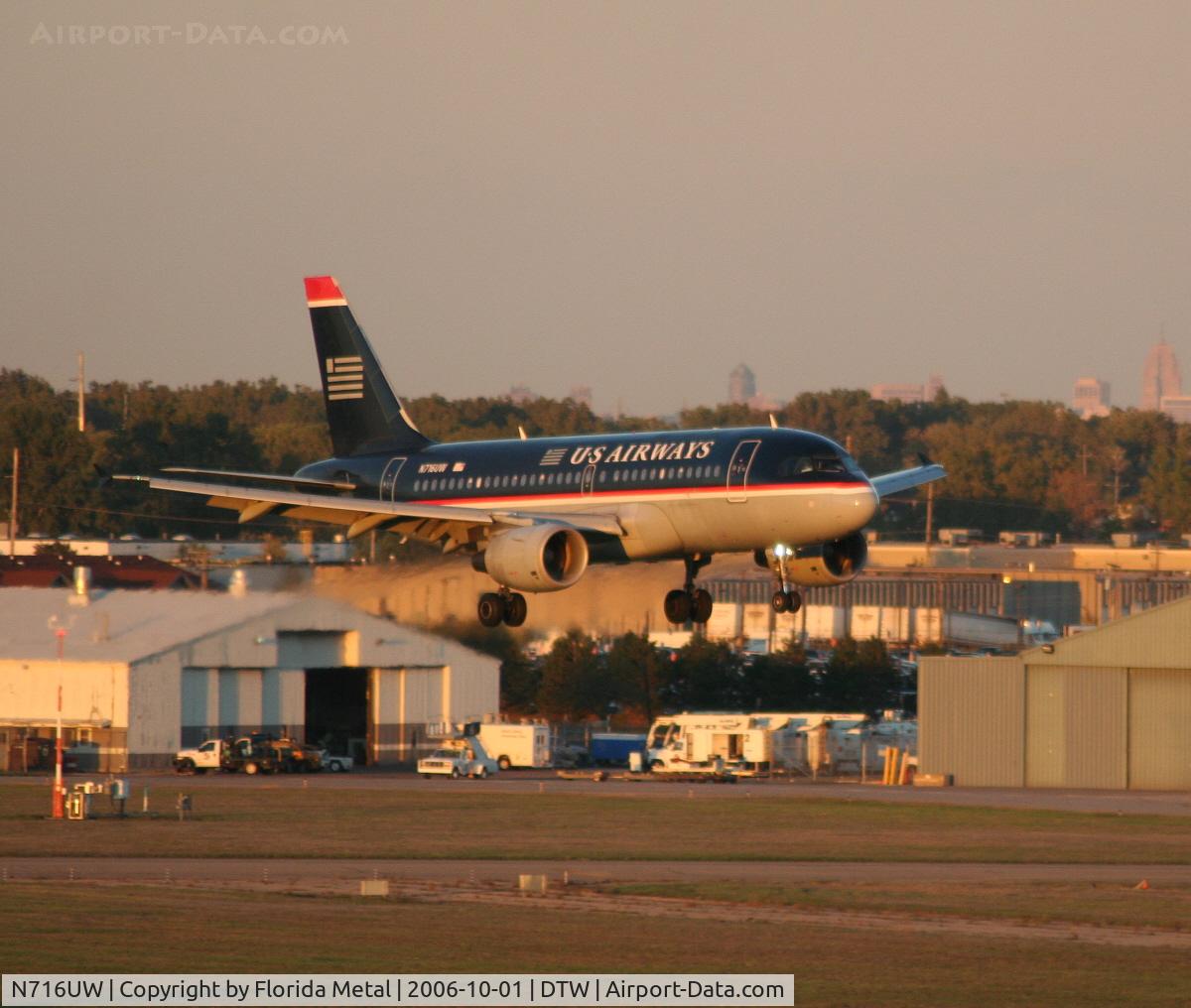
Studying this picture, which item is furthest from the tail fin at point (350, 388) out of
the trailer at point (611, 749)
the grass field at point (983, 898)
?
the trailer at point (611, 749)

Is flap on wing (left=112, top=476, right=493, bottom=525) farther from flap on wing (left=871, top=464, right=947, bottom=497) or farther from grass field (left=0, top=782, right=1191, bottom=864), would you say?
grass field (left=0, top=782, right=1191, bottom=864)

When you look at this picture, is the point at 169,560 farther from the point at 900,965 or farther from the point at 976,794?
the point at 900,965

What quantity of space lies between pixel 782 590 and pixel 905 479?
8717mm

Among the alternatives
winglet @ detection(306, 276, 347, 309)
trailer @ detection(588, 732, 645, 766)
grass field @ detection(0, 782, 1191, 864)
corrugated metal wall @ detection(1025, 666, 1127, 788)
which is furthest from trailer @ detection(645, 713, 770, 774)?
winglet @ detection(306, 276, 347, 309)

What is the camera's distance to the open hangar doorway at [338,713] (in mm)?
122312

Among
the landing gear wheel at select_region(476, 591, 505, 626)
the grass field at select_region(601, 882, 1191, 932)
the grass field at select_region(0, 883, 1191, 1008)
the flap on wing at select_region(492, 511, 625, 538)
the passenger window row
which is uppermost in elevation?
the passenger window row

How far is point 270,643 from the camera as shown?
117562 mm

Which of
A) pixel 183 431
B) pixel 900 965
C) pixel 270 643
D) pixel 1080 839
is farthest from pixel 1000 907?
pixel 183 431

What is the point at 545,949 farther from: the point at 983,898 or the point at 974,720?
the point at 974,720

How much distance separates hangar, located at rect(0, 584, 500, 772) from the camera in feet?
372

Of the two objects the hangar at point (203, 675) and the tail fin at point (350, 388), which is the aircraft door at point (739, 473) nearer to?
the tail fin at point (350, 388)

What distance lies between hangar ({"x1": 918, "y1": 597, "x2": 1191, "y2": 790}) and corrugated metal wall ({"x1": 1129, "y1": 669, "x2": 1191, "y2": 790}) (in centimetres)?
5

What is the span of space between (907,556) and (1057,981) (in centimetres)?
14302

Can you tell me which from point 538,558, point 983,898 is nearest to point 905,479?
point 983,898
